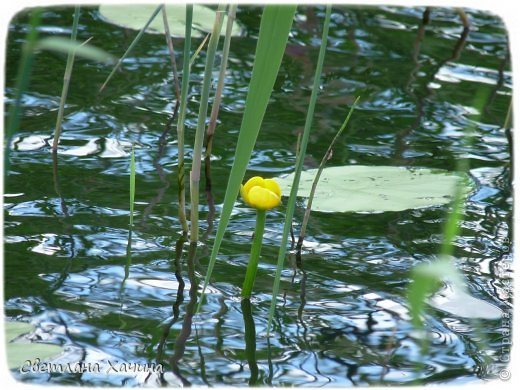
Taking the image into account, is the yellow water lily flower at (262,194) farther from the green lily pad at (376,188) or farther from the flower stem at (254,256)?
the green lily pad at (376,188)

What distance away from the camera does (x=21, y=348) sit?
1226 mm

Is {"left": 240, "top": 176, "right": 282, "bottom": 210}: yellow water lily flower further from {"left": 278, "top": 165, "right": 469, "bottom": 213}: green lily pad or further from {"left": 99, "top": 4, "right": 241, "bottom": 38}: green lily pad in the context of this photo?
{"left": 99, "top": 4, "right": 241, "bottom": 38}: green lily pad

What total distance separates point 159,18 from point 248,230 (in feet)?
4.44

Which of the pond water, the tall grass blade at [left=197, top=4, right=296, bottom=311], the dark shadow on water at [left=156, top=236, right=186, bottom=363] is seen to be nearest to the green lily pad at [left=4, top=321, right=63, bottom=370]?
the pond water

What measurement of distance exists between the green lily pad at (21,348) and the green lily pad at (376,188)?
2.34 ft

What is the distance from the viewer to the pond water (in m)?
1.29

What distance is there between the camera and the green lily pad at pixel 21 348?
1.20 metres

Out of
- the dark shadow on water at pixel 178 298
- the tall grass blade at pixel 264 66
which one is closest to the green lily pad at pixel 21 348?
the dark shadow on water at pixel 178 298

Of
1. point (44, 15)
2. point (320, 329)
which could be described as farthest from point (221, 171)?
point (44, 15)

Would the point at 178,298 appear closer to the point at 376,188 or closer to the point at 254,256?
the point at 254,256

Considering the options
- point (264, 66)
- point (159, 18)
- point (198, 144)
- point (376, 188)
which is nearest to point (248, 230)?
point (198, 144)

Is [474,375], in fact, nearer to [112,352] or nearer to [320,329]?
[320,329]

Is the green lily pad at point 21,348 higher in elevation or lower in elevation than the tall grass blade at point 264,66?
lower

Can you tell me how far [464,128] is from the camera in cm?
225
